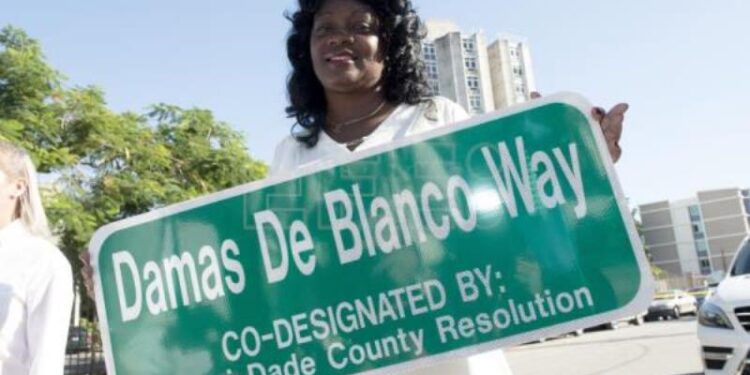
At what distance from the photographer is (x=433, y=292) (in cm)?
142

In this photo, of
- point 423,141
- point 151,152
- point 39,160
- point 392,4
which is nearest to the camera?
point 423,141

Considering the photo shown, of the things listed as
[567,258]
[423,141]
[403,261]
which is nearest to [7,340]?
[403,261]

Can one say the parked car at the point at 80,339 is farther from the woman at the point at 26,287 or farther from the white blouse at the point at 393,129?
the white blouse at the point at 393,129

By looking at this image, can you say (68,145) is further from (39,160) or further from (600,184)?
(600,184)

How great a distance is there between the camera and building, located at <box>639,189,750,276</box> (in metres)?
85.1

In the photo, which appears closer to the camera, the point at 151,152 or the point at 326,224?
the point at 326,224

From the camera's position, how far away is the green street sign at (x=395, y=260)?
138cm

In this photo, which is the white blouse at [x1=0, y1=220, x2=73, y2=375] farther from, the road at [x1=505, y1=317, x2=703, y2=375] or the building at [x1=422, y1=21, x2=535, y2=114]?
the building at [x1=422, y1=21, x2=535, y2=114]

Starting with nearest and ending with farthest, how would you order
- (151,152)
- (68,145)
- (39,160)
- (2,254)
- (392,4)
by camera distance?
(392,4), (2,254), (39,160), (68,145), (151,152)

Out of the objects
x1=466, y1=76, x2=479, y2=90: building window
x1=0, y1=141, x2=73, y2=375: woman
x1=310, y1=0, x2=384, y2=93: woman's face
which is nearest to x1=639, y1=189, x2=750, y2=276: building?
x1=466, y1=76, x2=479, y2=90: building window

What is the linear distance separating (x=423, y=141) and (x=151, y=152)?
10952 mm

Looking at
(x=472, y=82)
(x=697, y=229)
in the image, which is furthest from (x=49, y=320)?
(x=697, y=229)

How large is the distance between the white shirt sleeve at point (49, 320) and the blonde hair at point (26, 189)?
7.2 inches

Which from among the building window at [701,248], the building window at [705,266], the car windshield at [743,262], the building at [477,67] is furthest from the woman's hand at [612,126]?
the building window at [701,248]
